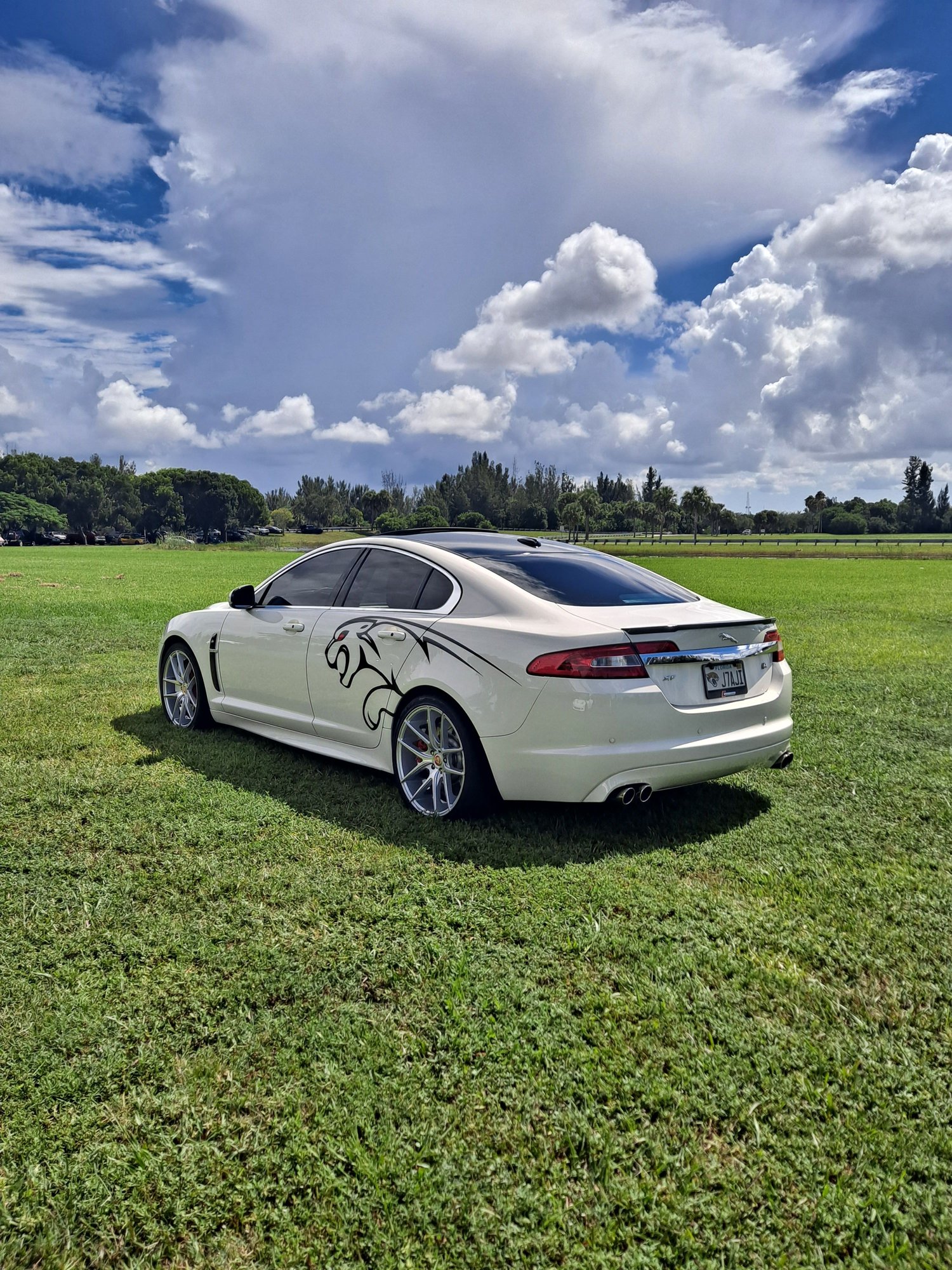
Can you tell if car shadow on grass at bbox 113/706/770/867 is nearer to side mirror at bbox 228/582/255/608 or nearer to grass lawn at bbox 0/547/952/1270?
grass lawn at bbox 0/547/952/1270

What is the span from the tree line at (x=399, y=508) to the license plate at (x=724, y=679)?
12359 centimetres

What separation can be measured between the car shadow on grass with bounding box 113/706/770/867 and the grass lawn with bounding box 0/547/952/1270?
0.03 m

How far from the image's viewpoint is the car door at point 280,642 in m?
5.76

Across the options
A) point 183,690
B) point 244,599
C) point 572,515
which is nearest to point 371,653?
point 244,599

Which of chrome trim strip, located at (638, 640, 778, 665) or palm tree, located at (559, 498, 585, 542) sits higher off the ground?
palm tree, located at (559, 498, 585, 542)

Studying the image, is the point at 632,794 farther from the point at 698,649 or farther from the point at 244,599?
the point at 244,599

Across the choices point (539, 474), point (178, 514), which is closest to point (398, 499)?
point (539, 474)

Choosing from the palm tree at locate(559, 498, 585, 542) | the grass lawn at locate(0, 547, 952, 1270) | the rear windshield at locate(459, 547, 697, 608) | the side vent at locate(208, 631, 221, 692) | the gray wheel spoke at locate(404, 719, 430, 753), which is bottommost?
the grass lawn at locate(0, 547, 952, 1270)

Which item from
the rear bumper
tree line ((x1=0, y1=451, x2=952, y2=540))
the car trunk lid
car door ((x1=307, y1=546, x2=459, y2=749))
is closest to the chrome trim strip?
the car trunk lid

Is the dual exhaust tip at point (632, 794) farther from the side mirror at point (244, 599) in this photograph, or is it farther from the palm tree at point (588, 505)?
the palm tree at point (588, 505)

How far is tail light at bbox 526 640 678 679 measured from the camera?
A: 4191mm

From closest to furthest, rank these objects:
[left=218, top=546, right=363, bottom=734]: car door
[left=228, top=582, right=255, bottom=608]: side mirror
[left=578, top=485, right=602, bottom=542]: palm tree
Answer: [left=218, top=546, right=363, bottom=734]: car door → [left=228, top=582, right=255, bottom=608]: side mirror → [left=578, top=485, right=602, bottom=542]: palm tree

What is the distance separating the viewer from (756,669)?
486cm

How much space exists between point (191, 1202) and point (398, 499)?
193456mm
